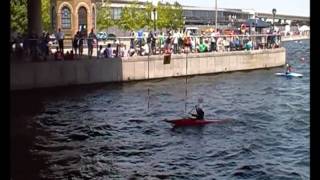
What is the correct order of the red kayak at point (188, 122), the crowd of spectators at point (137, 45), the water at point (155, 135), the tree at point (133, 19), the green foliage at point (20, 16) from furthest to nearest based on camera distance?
the tree at point (133, 19) → the green foliage at point (20, 16) → the crowd of spectators at point (137, 45) → the red kayak at point (188, 122) → the water at point (155, 135)

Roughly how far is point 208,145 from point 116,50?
22100mm

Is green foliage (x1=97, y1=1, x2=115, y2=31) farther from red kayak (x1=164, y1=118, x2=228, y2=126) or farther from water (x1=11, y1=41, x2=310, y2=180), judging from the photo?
red kayak (x1=164, y1=118, x2=228, y2=126)

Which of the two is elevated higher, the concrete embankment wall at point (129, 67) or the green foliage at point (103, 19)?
the green foliage at point (103, 19)

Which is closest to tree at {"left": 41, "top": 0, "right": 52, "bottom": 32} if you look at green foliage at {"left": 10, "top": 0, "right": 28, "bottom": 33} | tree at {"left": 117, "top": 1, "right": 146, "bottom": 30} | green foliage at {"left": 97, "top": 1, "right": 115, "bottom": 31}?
green foliage at {"left": 10, "top": 0, "right": 28, "bottom": 33}

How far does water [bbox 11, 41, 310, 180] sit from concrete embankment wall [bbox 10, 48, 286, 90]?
1.08 metres

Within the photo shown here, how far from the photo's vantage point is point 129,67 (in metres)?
43.9

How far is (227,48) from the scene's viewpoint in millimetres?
53594

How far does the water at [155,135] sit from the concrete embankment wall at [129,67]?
1079 mm

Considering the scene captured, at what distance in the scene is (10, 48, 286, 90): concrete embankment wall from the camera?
122 ft

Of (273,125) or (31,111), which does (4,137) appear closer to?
(273,125)

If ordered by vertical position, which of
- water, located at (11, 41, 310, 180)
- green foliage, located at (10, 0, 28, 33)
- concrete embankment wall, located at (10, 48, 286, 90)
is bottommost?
water, located at (11, 41, 310, 180)

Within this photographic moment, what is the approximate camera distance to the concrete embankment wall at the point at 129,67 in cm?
3712

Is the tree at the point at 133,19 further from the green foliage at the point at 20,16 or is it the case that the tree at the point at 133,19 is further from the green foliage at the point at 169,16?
the green foliage at the point at 20,16

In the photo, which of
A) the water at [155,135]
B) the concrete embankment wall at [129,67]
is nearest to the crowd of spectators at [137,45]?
the concrete embankment wall at [129,67]
